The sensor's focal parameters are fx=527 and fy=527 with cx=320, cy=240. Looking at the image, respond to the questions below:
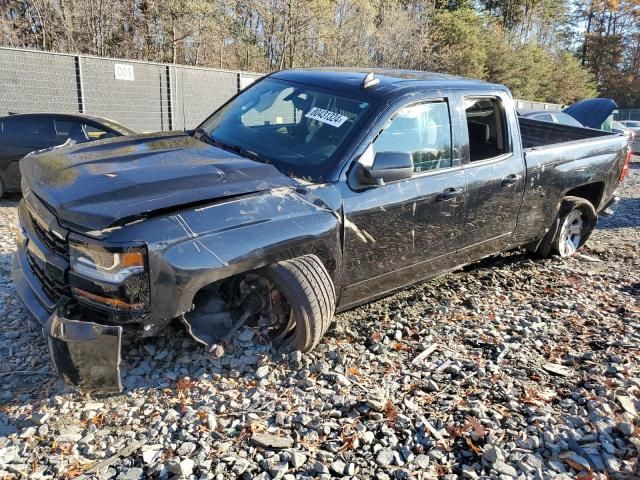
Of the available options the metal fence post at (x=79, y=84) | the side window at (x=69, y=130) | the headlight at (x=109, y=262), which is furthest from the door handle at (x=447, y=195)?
the metal fence post at (x=79, y=84)

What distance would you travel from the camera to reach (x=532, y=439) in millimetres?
2859

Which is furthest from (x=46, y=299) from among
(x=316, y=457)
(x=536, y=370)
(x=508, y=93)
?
(x=508, y=93)

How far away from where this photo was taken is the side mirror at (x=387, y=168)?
350 centimetres

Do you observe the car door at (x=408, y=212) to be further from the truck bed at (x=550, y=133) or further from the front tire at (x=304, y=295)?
the truck bed at (x=550, y=133)

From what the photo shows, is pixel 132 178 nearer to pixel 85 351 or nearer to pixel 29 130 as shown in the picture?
pixel 85 351

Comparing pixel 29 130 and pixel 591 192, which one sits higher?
pixel 29 130

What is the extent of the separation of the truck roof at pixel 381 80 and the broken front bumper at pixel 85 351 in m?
2.47

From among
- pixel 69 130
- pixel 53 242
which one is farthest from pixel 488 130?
pixel 69 130

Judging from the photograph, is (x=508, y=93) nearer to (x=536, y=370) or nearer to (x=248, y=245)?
(x=536, y=370)

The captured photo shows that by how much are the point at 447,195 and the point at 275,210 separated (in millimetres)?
1604

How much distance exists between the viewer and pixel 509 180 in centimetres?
469

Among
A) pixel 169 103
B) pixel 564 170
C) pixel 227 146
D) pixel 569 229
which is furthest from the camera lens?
pixel 169 103

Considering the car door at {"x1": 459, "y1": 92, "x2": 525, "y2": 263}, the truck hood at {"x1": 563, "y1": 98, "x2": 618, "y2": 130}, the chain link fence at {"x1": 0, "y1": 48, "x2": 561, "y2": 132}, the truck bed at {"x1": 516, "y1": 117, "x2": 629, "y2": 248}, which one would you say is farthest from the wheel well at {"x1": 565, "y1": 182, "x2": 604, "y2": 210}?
the chain link fence at {"x1": 0, "y1": 48, "x2": 561, "y2": 132}

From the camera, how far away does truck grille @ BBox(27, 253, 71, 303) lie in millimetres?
2916
